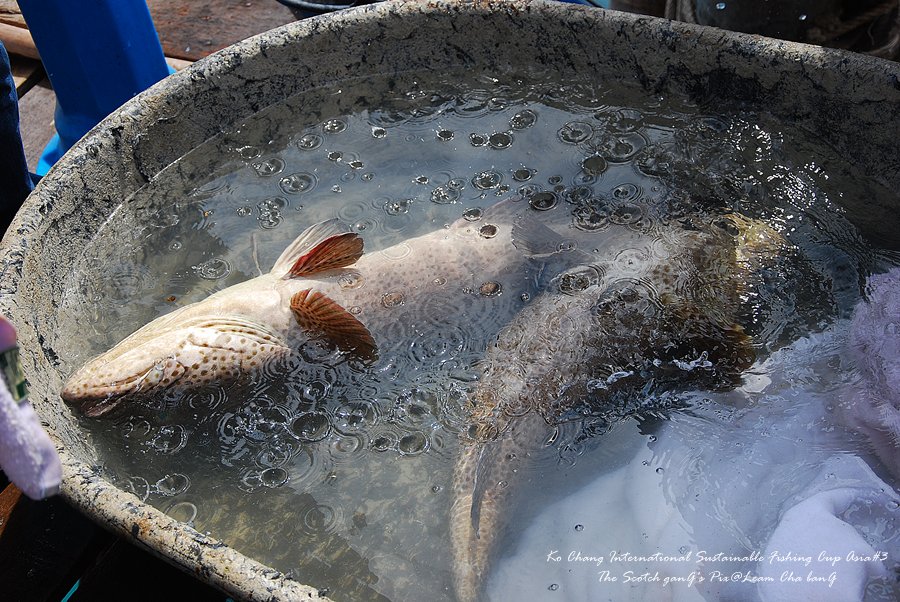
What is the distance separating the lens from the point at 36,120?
3643 mm

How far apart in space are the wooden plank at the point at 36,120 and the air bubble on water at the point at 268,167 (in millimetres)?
1524

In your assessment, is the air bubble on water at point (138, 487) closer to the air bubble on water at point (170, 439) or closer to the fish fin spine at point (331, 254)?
the air bubble on water at point (170, 439)

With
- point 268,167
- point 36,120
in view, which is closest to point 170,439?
point 268,167

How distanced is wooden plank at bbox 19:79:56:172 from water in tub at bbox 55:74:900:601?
1.49 m

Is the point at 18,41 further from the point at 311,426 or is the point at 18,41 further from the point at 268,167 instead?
the point at 311,426

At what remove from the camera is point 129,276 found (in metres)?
2.21

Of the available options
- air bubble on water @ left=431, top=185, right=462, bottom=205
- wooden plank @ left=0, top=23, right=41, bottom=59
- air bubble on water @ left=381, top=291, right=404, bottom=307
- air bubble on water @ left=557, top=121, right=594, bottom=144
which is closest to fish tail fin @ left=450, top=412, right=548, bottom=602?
air bubble on water @ left=381, top=291, right=404, bottom=307

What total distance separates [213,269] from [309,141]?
2.02 ft

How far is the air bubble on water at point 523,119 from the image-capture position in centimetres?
254

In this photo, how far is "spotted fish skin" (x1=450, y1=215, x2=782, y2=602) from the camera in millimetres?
1747

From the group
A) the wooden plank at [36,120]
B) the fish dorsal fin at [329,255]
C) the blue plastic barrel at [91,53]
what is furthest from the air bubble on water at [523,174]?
the wooden plank at [36,120]

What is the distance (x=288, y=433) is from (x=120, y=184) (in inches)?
41.9

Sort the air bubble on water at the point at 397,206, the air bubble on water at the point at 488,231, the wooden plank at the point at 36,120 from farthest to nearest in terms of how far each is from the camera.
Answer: the wooden plank at the point at 36,120
the air bubble on water at the point at 397,206
the air bubble on water at the point at 488,231

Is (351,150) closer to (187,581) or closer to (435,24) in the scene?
(435,24)
